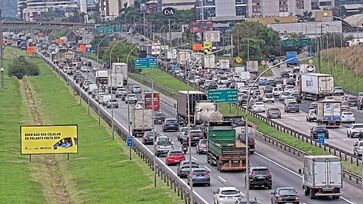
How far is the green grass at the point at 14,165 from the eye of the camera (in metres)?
75.4

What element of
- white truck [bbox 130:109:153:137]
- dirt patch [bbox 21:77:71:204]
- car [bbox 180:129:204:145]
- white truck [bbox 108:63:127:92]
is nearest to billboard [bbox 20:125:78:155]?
dirt patch [bbox 21:77:71:204]

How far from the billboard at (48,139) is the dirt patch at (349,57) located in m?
74.5

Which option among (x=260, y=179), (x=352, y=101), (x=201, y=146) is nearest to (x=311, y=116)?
(x=352, y=101)

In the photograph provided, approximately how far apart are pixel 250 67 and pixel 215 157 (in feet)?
332

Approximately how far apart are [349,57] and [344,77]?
7.16 m

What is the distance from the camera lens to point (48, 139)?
313ft

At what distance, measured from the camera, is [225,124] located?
8675cm

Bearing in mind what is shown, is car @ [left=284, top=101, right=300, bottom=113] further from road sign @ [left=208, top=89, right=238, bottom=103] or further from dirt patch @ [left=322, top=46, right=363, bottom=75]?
dirt patch @ [left=322, top=46, right=363, bottom=75]

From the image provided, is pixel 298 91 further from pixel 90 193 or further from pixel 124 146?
pixel 90 193

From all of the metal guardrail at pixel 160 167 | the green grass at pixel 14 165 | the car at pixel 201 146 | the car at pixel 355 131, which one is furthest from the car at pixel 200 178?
the car at pixel 355 131

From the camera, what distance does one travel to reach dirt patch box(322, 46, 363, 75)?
16800cm

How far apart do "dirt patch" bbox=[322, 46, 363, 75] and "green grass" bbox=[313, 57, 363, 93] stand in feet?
2.34

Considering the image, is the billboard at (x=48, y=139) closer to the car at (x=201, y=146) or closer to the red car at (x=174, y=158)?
the car at (x=201, y=146)

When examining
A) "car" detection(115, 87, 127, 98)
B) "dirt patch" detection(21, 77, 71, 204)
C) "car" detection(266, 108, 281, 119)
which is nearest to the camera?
"dirt patch" detection(21, 77, 71, 204)
